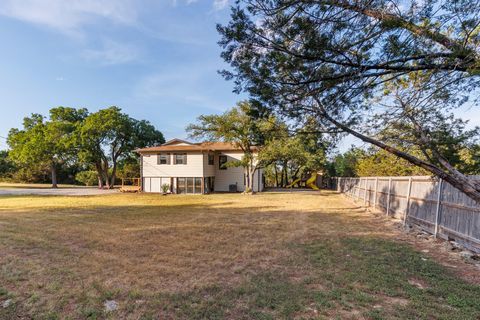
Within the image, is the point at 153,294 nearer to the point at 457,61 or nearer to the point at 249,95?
the point at 249,95

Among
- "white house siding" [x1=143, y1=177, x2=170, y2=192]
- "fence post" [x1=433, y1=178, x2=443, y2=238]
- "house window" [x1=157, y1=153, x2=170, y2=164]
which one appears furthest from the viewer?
"white house siding" [x1=143, y1=177, x2=170, y2=192]

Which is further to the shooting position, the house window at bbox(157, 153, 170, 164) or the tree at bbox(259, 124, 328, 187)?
the house window at bbox(157, 153, 170, 164)

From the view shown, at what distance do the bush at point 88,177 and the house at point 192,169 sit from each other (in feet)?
43.5

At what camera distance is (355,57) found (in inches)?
125

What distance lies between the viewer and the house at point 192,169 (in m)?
21.0

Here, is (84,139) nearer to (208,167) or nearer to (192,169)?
(192,169)

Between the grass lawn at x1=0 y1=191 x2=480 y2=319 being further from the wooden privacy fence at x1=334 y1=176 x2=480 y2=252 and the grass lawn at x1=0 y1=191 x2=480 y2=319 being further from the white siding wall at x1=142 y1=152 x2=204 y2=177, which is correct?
the white siding wall at x1=142 y1=152 x2=204 y2=177

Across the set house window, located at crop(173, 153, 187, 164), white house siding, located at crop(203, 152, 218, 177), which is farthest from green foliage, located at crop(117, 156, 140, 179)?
white house siding, located at crop(203, 152, 218, 177)

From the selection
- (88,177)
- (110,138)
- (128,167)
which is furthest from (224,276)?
(88,177)

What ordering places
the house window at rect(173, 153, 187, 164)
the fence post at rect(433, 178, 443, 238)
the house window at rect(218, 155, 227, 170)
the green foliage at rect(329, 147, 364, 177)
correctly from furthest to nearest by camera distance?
1. the green foliage at rect(329, 147, 364, 177)
2. the house window at rect(218, 155, 227, 170)
3. the house window at rect(173, 153, 187, 164)
4. the fence post at rect(433, 178, 443, 238)

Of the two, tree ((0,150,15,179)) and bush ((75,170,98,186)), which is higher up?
tree ((0,150,15,179))

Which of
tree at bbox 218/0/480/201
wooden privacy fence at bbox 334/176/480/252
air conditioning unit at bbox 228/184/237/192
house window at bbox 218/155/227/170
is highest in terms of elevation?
tree at bbox 218/0/480/201

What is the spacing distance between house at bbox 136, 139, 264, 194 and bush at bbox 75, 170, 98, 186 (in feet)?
43.5

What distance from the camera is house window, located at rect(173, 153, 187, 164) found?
2117 cm
